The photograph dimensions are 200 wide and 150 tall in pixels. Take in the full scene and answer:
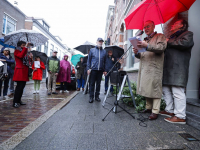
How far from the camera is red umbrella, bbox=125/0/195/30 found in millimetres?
3063

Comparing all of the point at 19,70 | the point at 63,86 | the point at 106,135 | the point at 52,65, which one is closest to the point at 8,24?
the point at 63,86

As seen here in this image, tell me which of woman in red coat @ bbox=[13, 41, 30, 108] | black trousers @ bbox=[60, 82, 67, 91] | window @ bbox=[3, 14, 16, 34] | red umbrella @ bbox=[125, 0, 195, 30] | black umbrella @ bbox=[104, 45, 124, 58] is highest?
A: window @ bbox=[3, 14, 16, 34]

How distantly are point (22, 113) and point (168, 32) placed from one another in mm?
4584

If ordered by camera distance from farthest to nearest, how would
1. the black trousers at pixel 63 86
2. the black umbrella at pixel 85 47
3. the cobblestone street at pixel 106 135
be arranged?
the black umbrella at pixel 85 47, the black trousers at pixel 63 86, the cobblestone street at pixel 106 135

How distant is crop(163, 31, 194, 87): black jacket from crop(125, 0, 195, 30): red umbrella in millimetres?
709

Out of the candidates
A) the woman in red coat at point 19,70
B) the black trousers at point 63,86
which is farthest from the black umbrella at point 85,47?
the woman in red coat at point 19,70

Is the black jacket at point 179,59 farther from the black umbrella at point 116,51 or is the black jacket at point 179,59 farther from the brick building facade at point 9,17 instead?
the brick building facade at point 9,17

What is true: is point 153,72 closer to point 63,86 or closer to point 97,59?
point 97,59

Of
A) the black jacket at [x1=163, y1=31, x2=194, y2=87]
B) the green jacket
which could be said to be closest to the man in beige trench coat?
the black jacket at [x1=163, y1=31, x2=194, y2=87]

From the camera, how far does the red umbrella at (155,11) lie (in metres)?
3.06

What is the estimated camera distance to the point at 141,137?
2.19m

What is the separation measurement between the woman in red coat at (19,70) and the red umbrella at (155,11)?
3003mm

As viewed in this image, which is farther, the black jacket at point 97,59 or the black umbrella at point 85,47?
the black umbrella at point 85,47

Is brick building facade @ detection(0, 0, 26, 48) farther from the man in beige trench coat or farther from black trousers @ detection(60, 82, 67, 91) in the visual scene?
the man in beige trench coat
